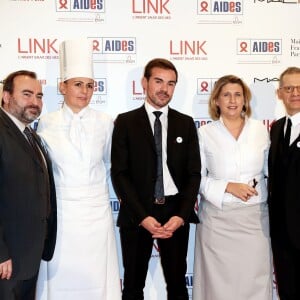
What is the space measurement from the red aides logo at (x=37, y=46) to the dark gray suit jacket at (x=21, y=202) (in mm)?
1066

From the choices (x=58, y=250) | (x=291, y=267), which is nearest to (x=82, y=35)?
(x=58, y=250)

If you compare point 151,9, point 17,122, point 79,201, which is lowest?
point 79,201

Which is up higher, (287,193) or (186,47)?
(186,47)

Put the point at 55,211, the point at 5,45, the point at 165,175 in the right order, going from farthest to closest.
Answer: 1. the point at 5,45
2. the point at 165,175
3. the point at 55,211

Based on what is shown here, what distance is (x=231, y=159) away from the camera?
8.09 ft

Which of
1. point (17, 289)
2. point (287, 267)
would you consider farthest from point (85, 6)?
point (287, 267)

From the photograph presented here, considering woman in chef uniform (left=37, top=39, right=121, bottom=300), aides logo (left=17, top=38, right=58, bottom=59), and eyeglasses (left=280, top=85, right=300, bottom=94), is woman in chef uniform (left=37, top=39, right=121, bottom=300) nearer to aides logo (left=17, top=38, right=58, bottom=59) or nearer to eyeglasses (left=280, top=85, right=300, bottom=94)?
aides logo (left=17, top=38, right=58, bottom=59)

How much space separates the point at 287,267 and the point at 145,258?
785mm

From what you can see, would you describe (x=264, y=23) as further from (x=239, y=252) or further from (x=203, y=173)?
(x=239, y=252)

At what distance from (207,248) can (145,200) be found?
50 centimetres

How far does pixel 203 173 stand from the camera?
257 centimetres

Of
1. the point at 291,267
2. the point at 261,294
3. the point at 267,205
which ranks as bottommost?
the point at 261,294

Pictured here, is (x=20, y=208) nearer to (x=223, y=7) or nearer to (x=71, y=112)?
(x=71, y=112)

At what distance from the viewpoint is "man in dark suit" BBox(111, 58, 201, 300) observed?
94.0 inches
